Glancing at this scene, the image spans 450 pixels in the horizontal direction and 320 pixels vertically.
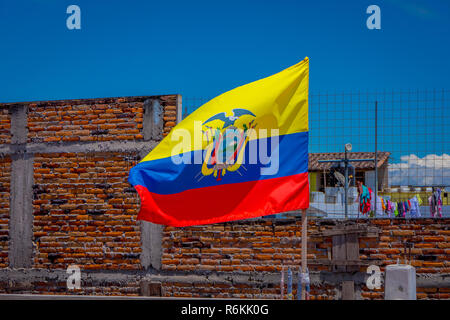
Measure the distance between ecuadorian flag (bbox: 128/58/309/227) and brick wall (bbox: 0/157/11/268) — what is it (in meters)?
4.94

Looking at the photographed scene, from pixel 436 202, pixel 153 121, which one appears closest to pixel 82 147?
pixel 153 121

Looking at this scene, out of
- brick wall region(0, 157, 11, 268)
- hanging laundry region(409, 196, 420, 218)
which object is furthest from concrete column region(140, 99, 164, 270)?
hanging laundry region(409, 196, 420, 218)

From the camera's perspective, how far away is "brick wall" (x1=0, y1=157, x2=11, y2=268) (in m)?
10.7

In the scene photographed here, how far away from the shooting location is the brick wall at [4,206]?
1073cm

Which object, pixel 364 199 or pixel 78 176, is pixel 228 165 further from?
pixel 364 199

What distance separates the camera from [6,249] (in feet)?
35.2

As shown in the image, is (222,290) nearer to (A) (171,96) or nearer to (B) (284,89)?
(A) (171,96)

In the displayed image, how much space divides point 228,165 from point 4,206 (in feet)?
19.5

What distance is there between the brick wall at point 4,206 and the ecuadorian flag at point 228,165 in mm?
4944

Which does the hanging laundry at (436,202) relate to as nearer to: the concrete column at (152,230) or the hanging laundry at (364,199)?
the hanging laundry at (364,199)

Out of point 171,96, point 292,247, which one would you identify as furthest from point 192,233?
point 171,96

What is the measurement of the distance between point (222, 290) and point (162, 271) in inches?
47.5

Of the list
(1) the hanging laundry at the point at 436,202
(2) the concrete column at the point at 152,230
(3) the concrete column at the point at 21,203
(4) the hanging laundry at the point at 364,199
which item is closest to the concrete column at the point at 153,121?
(2) the concrete column at the point at 152,230

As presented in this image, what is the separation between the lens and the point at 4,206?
35.3 ft
